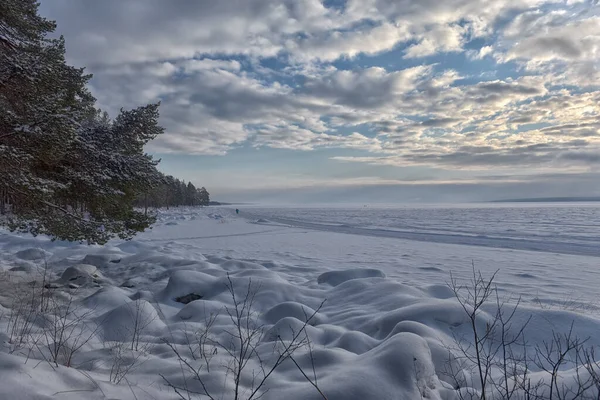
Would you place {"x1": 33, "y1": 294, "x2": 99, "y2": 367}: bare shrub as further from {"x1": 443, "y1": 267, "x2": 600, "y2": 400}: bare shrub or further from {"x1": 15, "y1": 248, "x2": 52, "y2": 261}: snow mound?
{"x1": 15, "y1": 248, "x2": 52, "y2": 261}: snow mound

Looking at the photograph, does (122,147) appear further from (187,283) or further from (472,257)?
(472,257)

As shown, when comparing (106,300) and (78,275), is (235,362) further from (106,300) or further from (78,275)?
(78,275)

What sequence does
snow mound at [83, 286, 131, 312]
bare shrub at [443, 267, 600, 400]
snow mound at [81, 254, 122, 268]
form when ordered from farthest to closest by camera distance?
snow mound at [81, 254, 122, 268] < snow mound at [83, 286, 131, 312] < bare shrub at [443, 267, 600, 400]

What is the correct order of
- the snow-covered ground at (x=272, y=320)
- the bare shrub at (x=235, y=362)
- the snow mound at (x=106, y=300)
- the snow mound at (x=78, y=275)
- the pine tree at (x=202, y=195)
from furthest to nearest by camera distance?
1. the pine tree at (x=202, y=195)
2. the snow mound at (x=78, y=275)
3. the snow mound at (x=106, y=300)
4. the snow-covered ground at (x=272, y=320)
5. the bare shrub at (x=235, y=362)

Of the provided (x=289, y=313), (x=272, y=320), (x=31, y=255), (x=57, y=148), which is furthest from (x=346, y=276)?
(x=31, y=255)

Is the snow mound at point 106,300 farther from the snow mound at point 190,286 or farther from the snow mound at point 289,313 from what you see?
the snow mound at point 289,313

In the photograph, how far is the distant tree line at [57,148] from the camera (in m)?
5.57

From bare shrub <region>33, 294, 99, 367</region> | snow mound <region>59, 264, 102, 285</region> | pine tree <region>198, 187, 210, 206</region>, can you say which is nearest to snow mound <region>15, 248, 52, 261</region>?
snow mound <region>59, 264, 102, 285</region>

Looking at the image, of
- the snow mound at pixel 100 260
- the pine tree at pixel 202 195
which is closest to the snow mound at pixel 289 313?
the snow mound at pixel 100 260

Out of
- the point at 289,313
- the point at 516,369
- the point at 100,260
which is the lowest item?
the point at 100,260

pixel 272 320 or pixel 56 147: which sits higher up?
pixel 56 147

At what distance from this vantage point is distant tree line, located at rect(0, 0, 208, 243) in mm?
5566

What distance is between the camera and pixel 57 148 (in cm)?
602

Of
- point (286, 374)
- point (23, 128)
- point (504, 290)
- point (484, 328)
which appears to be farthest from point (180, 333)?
point (504, 290)
